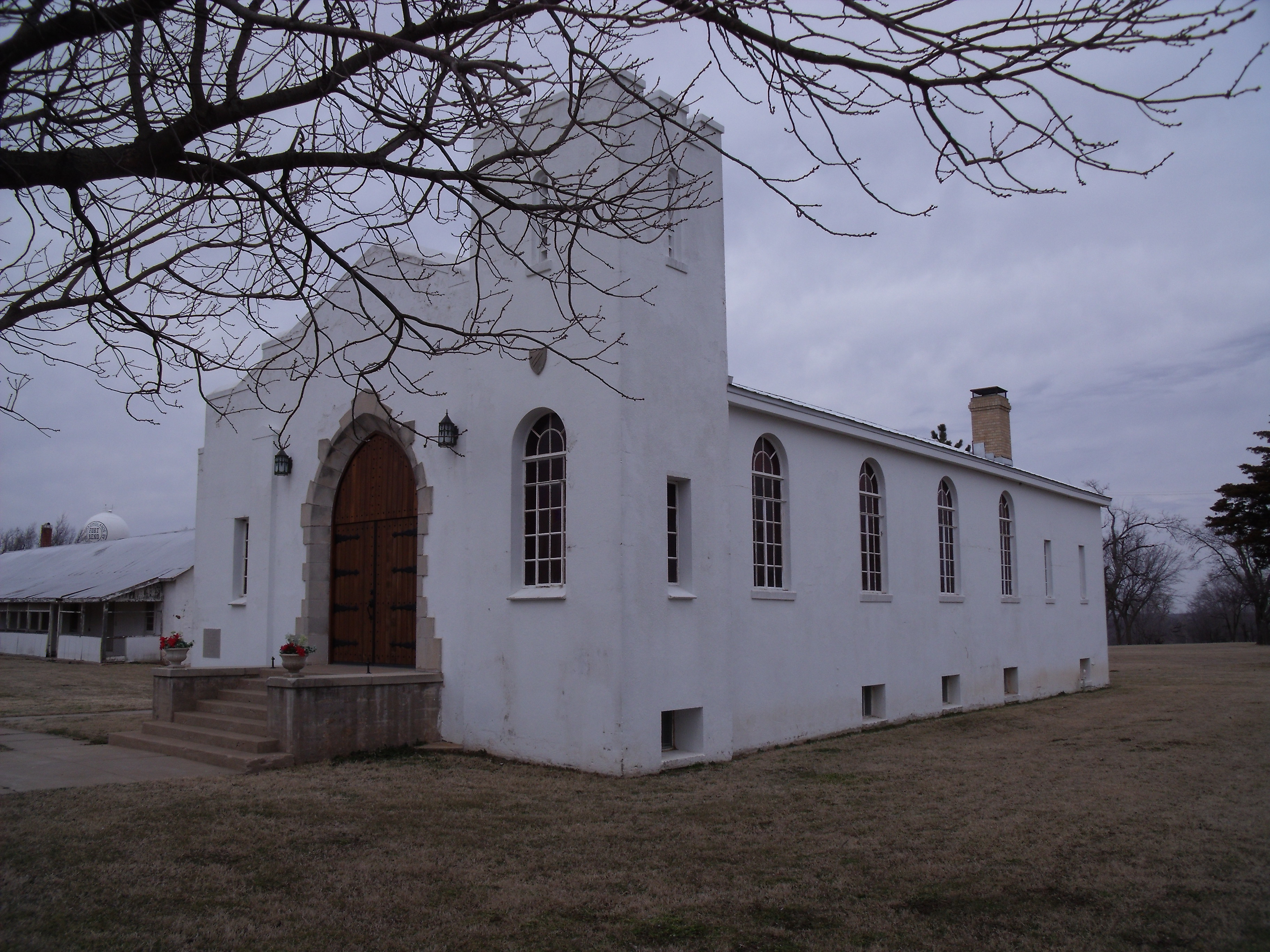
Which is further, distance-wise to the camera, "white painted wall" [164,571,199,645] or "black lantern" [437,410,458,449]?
"white painted wall" [164,571,199,645]

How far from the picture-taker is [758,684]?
1202 cm

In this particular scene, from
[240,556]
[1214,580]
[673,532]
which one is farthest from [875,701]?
[1214,580]

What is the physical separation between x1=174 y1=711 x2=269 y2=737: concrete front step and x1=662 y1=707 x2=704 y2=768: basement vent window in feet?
14.3

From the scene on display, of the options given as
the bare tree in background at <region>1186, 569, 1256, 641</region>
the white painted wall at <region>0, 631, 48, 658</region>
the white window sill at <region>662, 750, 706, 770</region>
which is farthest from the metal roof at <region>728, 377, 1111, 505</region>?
the bare tree in background at <region>1186, 569, 1256, 641</region>

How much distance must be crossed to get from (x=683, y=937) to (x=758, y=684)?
680 cm

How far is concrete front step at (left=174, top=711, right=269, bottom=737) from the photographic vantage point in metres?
11.1

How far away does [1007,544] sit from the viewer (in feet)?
64.1

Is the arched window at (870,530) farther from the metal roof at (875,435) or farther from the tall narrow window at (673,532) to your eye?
the tall narrow window at (673,532)

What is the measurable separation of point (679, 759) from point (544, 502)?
3234mm

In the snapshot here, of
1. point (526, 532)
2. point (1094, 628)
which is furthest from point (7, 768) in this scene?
point (1094, 628)

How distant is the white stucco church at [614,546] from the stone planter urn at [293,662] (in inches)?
62.8

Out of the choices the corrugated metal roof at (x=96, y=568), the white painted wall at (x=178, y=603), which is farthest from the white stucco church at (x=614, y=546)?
the corrugated metal roof at (x=96, y=568)

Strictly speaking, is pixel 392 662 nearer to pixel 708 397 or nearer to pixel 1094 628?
pixel 708 397

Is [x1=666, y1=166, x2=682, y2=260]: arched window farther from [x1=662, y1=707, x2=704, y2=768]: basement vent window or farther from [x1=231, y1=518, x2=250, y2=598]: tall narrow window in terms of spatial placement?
[x1=231, y1=518, x2=250, y2=598]: tall narrow window
